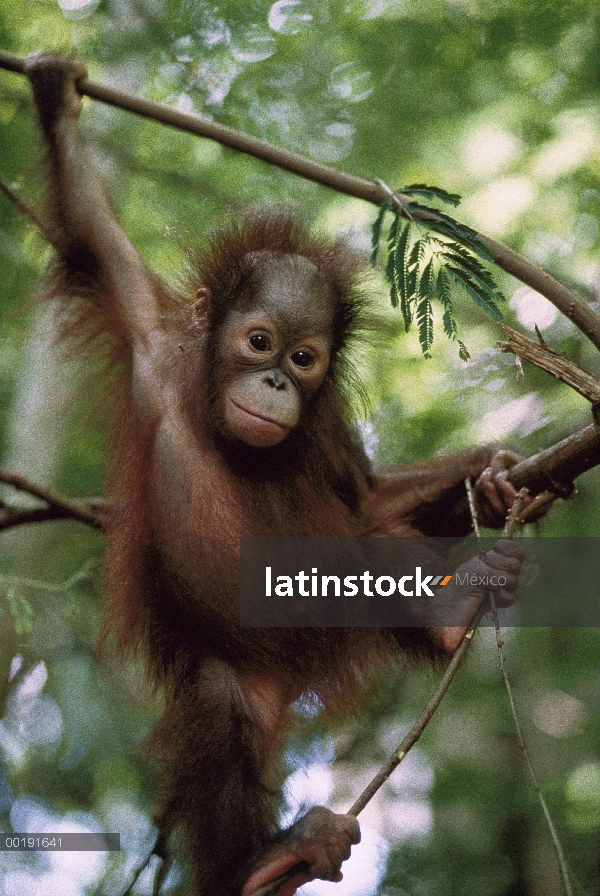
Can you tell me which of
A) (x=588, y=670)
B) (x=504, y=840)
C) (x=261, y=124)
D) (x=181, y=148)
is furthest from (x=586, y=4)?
(x=504, y=840)

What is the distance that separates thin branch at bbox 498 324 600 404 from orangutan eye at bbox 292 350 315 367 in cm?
91

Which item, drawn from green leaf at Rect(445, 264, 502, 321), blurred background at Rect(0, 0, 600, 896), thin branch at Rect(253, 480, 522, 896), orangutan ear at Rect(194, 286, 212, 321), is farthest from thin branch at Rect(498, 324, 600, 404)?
blurred background at Rect(0, 0, 600, 896)

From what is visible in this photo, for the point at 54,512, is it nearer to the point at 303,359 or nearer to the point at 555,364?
the point at 303,359

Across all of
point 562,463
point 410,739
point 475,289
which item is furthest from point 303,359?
point 410,739

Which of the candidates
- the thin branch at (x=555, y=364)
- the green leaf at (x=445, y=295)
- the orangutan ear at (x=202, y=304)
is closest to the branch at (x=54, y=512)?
the orangutan ear at (x=202, y=304)

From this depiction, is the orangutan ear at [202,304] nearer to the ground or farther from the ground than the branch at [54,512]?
farther from the ground

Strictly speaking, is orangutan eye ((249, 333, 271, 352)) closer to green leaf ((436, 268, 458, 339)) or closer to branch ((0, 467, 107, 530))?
green leaf ((436, 268, 458, 339))

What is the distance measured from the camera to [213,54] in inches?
187

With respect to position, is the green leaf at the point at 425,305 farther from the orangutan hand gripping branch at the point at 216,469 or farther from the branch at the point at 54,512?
the branch at the point at 54,512

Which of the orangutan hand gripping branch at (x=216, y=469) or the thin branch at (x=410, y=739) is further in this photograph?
the orangutan hand gripping branch at (x=216, y=469)

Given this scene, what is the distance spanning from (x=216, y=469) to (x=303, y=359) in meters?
0.46

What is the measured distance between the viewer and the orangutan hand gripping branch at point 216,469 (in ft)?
9.20

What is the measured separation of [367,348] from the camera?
3.64 metres

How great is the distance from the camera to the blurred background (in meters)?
3.93
